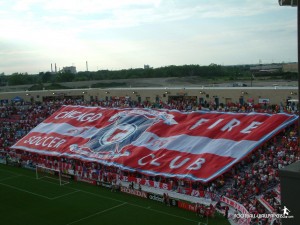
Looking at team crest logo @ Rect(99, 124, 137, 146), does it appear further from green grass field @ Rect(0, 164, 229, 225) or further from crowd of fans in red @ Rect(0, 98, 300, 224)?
green grass field @ Rect(0, 164, 229, 225)

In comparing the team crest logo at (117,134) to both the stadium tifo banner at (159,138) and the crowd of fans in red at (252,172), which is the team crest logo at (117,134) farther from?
the crowd of fans in red at (252,172)

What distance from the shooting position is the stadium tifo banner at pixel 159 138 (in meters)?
25.5

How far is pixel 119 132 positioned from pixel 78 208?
1078cm

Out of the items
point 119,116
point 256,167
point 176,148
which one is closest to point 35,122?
point 119,116

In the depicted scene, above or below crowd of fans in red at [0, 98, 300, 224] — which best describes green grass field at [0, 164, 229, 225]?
below

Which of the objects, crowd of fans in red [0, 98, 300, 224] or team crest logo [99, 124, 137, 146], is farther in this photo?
team crest logo [99, 124, 137, 146]

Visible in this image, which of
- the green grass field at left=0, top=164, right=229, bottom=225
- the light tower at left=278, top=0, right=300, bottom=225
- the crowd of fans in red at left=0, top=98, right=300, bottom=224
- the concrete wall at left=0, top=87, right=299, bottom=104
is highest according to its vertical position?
the light tower at left=278, top=0, right=300, bottom=225

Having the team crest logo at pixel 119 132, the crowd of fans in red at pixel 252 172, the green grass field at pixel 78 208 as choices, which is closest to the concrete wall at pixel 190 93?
the crowd of fans in red at pixel 252 172

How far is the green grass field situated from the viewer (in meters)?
21.4

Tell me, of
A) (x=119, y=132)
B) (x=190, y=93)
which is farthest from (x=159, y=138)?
(x=190, y=93)

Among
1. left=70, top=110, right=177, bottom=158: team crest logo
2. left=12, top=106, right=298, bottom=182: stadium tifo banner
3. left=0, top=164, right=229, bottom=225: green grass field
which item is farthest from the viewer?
left=70, top=110, right=177, bottom=158: team crest logo

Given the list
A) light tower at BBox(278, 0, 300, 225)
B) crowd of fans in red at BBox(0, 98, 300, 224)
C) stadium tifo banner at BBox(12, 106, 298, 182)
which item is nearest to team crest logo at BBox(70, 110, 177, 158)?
stadium tifo banner at BBox(12, 106, 298, 182)

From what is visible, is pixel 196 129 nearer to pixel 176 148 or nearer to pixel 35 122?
pixel 176 148

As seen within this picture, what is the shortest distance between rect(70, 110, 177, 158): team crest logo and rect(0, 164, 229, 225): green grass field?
11.9 ft
